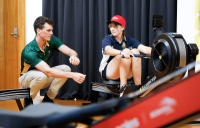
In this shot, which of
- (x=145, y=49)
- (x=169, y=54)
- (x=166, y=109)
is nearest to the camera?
(x=166, y=109)

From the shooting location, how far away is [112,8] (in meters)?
2.51

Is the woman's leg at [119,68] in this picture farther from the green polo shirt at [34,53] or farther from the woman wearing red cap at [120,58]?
the green polo shirt at [34,53]

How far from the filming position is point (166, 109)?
20.8 inches

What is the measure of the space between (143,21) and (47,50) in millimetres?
1242

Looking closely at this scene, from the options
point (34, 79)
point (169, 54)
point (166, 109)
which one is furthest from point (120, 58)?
point (166, 109)

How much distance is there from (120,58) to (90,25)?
961 millimetres

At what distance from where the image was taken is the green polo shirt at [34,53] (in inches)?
75.8

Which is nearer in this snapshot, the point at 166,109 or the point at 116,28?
the point at 166,109

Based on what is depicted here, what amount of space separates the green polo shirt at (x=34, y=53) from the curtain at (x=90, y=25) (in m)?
Result: 0.56

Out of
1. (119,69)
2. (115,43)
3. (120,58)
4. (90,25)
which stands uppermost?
(90,25)

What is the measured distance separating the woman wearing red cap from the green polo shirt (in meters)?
0.64

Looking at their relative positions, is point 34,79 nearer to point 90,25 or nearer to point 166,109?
point 90,25

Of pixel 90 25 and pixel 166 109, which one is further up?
pixel 90 25

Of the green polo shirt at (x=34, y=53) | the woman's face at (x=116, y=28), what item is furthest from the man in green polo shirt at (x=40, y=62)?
the woman's face at (x=116, y=28)
